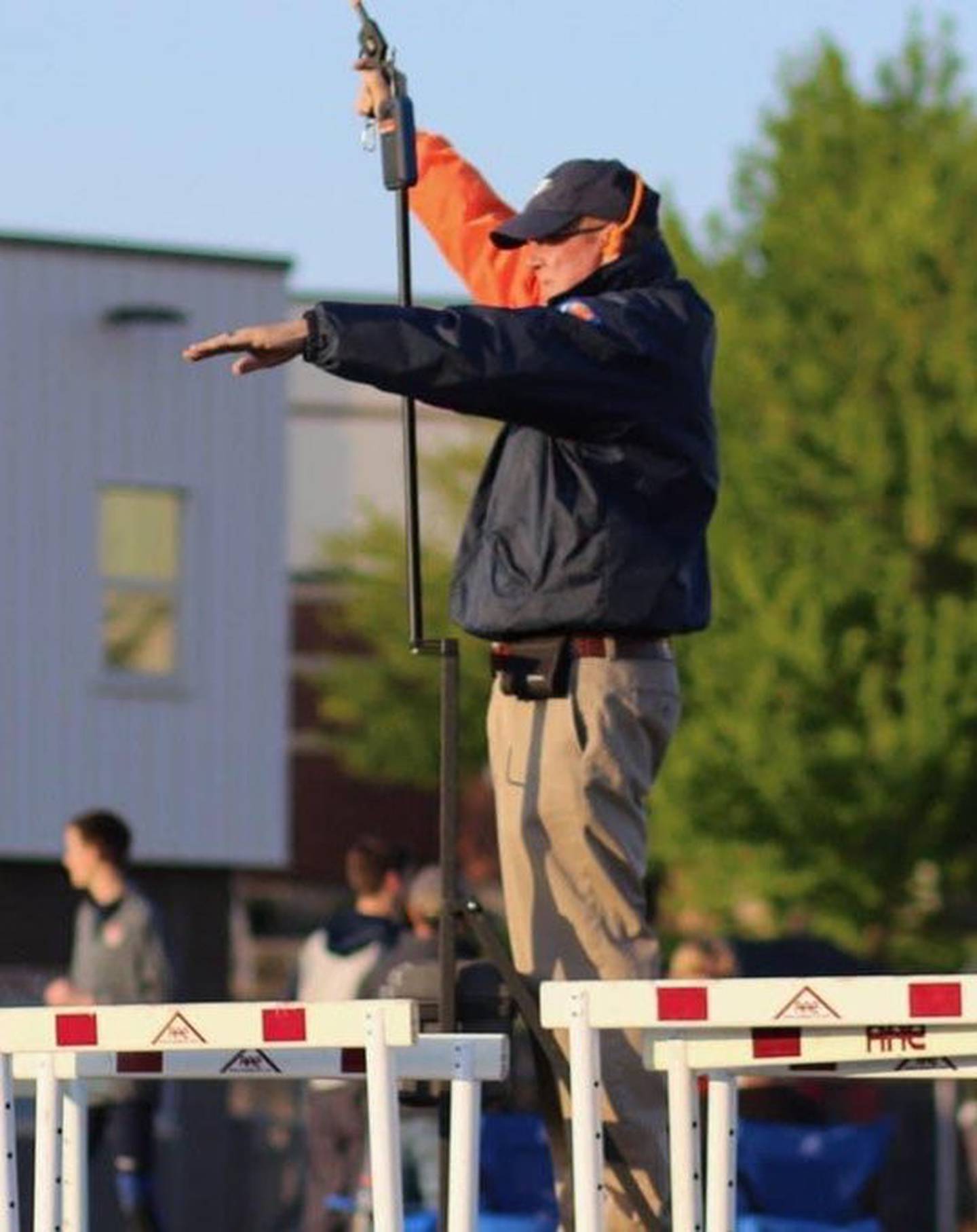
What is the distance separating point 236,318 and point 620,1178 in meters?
31.0

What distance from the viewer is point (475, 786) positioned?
54500 millimetres

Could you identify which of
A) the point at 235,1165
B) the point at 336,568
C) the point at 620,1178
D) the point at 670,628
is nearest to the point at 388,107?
the point at 670,628

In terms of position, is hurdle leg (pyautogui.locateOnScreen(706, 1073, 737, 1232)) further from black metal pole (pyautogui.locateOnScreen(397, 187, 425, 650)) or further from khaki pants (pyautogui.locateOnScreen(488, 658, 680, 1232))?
black metal pole (pyautogui.locateOnScreen(397, 187, 425, 650))

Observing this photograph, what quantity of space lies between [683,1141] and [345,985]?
1002 cm

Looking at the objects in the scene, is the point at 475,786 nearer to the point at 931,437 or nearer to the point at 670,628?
the point at 931,437

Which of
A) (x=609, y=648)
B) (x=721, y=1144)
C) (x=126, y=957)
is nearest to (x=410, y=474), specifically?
(x=609, y=648)

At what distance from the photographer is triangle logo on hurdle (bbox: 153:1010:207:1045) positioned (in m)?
6.89

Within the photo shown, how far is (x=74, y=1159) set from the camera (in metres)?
7.02

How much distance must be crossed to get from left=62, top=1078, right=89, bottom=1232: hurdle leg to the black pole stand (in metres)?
0.83

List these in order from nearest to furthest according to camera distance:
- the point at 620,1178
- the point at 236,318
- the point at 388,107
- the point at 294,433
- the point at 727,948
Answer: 1. the point at 620,1178
2. the point at 388,107
3. the point at 727,948
4. the point at 236,318
5. the point at 294,433

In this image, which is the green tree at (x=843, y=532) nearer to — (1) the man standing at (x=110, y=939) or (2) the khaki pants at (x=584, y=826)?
(1) the man standing at (x=110, y=939)

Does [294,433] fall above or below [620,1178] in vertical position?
above

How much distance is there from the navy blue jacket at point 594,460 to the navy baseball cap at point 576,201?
4.5 inches

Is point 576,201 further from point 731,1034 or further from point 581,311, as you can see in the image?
point 731,1034
